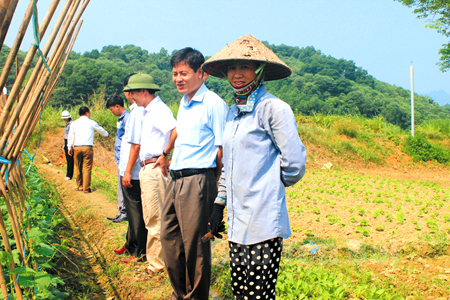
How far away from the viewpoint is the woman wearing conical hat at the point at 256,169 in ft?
5.57

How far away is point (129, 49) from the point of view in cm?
5916

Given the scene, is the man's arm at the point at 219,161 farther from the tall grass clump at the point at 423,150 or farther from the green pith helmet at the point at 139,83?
the tall grass clump at the point at 423,150

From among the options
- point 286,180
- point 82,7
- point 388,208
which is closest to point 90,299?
point 286,180

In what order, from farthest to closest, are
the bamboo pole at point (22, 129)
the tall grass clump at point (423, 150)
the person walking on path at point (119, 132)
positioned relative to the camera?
the tall grass clump at point (423, 150)
the person walking on path at point (119, 132)
the bamboo pole at point (22, 129)

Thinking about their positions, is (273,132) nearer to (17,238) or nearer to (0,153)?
(0,153)

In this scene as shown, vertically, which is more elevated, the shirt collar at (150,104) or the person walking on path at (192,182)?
the shirt collar at (150,104)

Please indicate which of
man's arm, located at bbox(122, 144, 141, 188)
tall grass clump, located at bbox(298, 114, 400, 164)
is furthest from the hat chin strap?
tall grass clump, located at bbox(298, 114, 400, 164)

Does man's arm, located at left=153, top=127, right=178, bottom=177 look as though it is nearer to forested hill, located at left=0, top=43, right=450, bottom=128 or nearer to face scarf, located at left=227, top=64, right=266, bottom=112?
face scarf, located at left=227, top=64, right=266, bottom=112

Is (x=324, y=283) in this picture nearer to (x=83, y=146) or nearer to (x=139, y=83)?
(x=139, y=83)

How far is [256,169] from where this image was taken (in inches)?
68.9

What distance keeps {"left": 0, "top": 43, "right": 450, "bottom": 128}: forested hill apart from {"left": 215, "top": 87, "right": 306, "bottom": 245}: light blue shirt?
14.0 metres

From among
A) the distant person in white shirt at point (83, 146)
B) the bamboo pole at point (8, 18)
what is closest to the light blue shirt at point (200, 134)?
the bamboo pole at point (8, 18)

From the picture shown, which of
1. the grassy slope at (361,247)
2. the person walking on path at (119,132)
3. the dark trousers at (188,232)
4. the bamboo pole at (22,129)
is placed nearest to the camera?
the bamboo pole at (22,129)

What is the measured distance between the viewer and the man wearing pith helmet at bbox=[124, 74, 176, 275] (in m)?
3.02
